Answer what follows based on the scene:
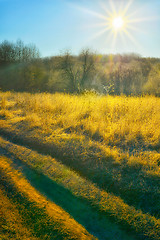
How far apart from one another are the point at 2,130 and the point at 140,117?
494 centimetres

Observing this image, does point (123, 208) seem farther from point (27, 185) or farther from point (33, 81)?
point (33, 81)

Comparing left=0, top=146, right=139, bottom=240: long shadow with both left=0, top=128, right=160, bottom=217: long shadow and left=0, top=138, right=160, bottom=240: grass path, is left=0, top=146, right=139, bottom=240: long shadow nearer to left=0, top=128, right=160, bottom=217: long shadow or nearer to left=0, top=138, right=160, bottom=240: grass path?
left=0, top=138, right=160, bottom=240: grass path

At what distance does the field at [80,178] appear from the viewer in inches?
103

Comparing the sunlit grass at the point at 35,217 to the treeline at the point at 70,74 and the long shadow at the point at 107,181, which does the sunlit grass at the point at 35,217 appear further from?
the treeline at the point at 70,74

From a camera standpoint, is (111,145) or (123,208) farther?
(111,145)

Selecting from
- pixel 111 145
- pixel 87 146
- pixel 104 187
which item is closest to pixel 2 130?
pixel 87 146

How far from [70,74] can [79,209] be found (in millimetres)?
21370

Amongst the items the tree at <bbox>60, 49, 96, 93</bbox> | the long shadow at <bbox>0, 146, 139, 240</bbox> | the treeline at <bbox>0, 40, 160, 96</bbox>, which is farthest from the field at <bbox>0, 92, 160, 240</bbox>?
the tree at <bbox>60, 49, 96, 93</bbox>

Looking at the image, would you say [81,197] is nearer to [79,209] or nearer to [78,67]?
[79,209]

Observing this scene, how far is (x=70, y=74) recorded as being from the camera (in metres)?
23.1

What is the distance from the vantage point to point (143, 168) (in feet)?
13.1

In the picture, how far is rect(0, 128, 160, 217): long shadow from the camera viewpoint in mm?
3166

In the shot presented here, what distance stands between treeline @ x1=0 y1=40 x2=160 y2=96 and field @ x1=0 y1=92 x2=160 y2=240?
34.3ft

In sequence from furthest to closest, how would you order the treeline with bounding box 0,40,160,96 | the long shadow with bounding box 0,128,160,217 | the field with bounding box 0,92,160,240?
the treeline with bounding box 0,40,160,96 < the long shadow with bounding box 0,128,160,217 < the field with bounding box 0,92,160,240
